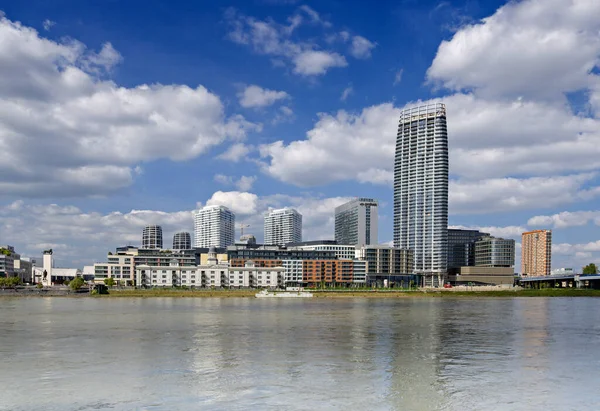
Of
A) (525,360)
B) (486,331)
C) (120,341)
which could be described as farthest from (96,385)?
(486,331)

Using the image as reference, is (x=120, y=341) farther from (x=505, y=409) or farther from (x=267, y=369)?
(x=505, y=409)

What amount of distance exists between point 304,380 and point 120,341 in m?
28.7

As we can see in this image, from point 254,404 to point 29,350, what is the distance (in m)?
30.7

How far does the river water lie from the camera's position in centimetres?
3297

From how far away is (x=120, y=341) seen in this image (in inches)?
2368

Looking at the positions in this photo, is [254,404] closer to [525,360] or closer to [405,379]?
[405,379]

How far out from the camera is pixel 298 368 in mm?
42906

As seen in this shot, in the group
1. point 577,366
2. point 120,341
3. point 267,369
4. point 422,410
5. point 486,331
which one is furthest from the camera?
point 486,331

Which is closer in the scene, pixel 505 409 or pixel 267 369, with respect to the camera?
pixel 505 409

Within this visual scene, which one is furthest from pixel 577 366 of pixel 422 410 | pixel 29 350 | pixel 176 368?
pixel 29 350

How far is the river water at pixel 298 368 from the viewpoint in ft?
108

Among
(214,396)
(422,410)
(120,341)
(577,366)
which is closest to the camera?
(422,410)

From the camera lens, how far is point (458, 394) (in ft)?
114

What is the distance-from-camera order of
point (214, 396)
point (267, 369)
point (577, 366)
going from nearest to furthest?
1. point (214, 396)
2. point (267, 369)
3. point (577, 366)
